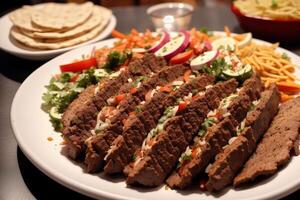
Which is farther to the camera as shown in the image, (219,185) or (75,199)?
(75,199)

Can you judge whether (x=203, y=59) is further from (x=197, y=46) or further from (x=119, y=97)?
(x=119, y=97)

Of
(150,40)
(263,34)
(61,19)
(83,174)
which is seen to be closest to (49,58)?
(61,19)

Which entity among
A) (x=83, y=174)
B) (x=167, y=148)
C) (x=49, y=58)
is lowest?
(x=49, y=58)

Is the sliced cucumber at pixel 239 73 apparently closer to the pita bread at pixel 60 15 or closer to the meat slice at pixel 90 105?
the meat slice at pixel 90 105

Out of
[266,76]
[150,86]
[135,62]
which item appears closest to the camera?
[150,86]

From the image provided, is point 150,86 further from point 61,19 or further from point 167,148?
point 61,19

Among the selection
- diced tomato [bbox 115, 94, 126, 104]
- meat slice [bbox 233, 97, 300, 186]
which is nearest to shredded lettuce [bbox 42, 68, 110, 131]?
diced tomato [bbox 115, 94, 126, 104]

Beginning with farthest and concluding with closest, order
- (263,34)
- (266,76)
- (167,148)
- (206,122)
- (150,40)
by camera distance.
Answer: (263,34) → (150,40) → (266,76) → (206,122) → (167,148)

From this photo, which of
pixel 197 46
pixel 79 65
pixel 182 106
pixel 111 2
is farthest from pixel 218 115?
pixel 111 2
